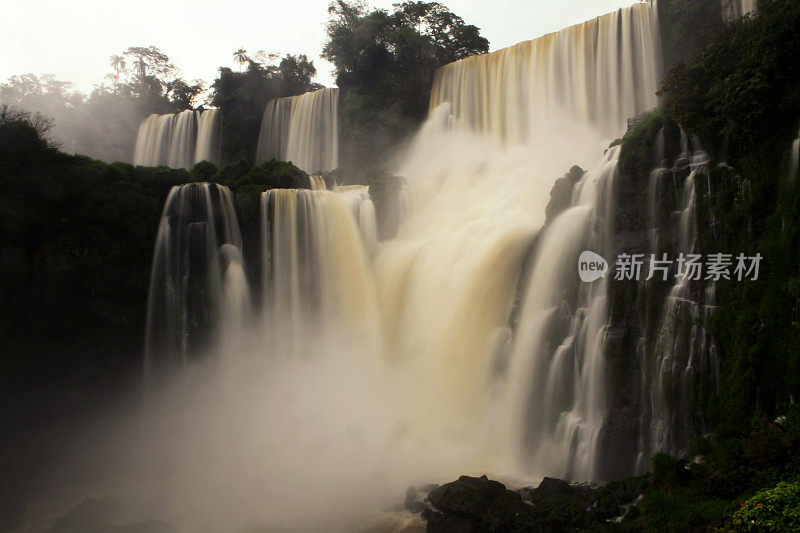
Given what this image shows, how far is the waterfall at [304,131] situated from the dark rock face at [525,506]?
74.2 feet

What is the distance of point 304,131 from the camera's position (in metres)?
31.9

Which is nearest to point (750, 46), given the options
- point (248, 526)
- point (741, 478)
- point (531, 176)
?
point (741, 478)

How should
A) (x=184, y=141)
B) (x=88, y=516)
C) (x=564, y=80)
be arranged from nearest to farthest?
(x=88, y=516) < (x=564, y=80) < (x=184, y=141)

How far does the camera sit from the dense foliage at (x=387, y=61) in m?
29.9

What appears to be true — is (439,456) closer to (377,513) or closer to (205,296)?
(377,513)

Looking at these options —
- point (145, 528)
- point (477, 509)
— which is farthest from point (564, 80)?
point (145, 528)

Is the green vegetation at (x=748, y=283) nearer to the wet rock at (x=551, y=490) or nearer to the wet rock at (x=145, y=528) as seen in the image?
the wet rock at (x=551, y=490)

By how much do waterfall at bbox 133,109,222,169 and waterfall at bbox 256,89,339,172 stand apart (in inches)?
109

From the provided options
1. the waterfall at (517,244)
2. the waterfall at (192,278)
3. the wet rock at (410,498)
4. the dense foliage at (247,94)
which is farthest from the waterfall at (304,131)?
the wet rock at (410,498)

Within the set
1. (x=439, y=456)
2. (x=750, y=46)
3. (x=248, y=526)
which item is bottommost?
(x=248, y=526)

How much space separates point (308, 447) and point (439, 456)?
12.3 feet

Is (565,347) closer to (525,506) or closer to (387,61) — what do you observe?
(525,506)

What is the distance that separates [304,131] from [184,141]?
7.47m

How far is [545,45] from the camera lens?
2544 centimetres
